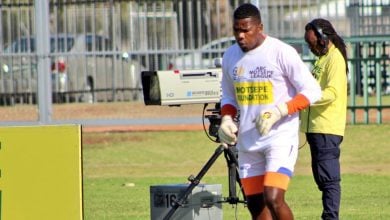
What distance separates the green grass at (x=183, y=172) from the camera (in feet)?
43.8

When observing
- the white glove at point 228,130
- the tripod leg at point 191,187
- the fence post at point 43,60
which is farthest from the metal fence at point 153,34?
the white glove at point 228,130

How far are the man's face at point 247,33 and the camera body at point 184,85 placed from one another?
1968mm

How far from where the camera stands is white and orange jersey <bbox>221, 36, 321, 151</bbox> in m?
9.04

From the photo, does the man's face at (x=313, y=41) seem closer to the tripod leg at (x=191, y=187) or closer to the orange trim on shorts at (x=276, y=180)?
the tripod leg at (x=191, y=187)

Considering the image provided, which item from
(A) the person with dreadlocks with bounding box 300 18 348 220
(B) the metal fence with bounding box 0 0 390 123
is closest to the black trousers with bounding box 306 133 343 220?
(A) the person with dreadlocks with bounding box 300 18 348 220

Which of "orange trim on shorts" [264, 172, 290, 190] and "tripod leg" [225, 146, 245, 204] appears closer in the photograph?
"orange trim on shorts" [264, 172, 290, 190]

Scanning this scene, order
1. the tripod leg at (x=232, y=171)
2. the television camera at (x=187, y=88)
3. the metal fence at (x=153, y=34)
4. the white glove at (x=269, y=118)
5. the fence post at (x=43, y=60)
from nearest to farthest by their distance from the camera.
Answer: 1. the white glove at (x=269, y=118)
2. the tripod leg at (x=232, y=171)
3. the television camera at (x=187, y=88)
4. the fence post at (x=43, y=60)
5. the metal fence at (x=153, y=34)

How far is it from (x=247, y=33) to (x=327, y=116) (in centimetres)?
184

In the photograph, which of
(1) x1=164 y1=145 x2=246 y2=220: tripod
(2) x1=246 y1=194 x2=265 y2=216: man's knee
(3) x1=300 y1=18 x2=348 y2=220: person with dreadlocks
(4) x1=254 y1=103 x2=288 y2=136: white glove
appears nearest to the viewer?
(4) x1=254 y1=103 x2=288 y2=136: white glove

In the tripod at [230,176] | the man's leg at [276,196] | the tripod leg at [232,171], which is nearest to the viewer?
the man's leg at [276,196]

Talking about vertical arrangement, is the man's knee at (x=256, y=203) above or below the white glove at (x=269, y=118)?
below

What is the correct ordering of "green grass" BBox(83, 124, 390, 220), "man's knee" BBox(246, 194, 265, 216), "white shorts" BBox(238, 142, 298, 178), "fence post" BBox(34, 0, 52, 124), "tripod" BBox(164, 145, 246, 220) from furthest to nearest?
"fence post" BBox(34, 0, 52, 124), "green grass" BBox(83, 124, 390, 220), "tripod" BBox(164, 145, 246, 220), "man's knee" BBox(246, 194, 265, 216), "white shorts" BBox(238, 142, 298, 178)

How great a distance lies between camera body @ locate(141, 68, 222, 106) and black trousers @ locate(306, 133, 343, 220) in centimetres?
104

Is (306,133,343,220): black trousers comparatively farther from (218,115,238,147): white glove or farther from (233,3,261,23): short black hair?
(233,3,261,23): short black hair
